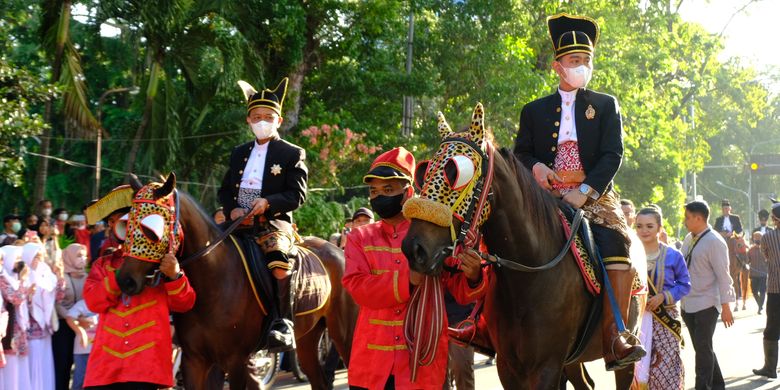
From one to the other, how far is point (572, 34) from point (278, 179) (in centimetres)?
302

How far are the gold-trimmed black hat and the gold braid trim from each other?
8.08 feet

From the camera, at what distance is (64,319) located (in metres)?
10.7

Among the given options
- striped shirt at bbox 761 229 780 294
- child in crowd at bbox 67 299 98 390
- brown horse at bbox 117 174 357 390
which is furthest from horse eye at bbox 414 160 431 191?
striped shirt at bbox 761 229 780 294

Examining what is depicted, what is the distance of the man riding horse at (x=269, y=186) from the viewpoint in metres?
8.38

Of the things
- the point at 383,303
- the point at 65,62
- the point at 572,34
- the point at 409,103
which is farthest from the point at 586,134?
the point at 409,103

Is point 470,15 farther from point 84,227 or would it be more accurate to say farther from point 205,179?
point 84,227

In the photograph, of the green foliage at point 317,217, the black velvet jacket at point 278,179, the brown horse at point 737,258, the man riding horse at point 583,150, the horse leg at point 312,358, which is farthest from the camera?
the brown horse at point 737,258

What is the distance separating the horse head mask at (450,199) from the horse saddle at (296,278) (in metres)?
2.91

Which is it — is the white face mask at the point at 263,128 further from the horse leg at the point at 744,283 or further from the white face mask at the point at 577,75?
the horse leg at the point at 744,283

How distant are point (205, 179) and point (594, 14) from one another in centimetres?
1313

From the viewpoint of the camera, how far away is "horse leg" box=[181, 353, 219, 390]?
773 cm

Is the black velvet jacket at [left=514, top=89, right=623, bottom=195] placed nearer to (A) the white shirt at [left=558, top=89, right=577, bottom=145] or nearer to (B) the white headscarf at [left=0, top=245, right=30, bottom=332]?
(A) the white shirt at [left=558, top=89, right=577, bottom=145]

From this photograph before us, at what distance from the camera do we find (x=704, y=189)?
3147 inches

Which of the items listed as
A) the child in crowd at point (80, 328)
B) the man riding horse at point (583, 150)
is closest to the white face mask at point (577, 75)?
the man riding horse at point (583, 150)
